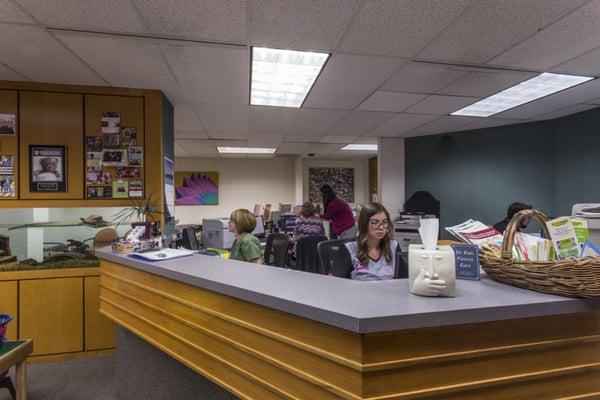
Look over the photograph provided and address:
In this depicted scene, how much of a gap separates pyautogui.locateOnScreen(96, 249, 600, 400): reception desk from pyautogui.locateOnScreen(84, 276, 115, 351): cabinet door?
88.3 inches

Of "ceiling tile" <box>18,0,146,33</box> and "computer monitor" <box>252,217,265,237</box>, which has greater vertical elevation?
"ceiling tile" <box>18,0,146,33</box>

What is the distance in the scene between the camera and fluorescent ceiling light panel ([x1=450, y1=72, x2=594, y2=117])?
3.13 metres

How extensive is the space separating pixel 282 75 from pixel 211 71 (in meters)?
0.65

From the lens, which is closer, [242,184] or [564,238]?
[564,238]

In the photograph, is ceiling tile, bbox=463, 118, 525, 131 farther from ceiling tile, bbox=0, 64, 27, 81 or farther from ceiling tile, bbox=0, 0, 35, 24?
ceiling tile, bbox=0, 64, 27, 81

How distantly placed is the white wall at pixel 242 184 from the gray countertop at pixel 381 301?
7.11 m

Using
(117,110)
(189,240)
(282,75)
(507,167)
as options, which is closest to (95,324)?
(189,240)

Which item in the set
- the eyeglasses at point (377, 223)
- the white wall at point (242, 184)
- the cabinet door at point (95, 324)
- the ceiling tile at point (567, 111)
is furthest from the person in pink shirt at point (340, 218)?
the white wall at point (242, 184)

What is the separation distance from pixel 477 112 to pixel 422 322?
4.23 m

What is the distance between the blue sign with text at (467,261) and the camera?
3.81ft

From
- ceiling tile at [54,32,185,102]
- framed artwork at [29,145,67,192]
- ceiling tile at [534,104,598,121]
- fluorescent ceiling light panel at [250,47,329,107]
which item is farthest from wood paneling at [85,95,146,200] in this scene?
ceiling tile at [534,104,598,121]

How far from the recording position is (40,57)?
8.31ft

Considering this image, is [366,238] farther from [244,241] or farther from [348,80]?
[348,80]

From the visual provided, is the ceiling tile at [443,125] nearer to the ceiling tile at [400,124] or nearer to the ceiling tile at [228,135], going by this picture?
the ceiling tile at [400,124]
